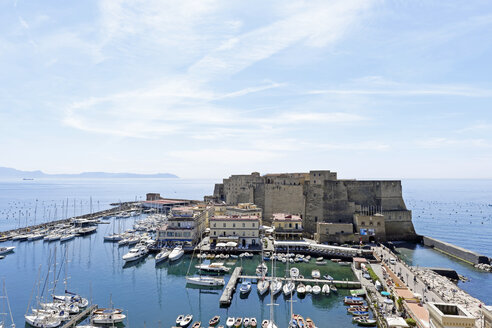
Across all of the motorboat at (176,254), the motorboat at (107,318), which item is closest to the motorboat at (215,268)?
the motorboat at (176,254)

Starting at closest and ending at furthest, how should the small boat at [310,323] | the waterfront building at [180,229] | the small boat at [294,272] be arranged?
the small boat at [310,323] < the small boat at [294,272] < the waterfront building at [180,229]

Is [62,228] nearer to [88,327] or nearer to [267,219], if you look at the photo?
[267,219]

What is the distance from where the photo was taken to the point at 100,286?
3488 cm

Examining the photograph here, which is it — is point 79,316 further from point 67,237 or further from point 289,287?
point 67,237

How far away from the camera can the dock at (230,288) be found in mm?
30058

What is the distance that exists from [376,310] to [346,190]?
32355mm

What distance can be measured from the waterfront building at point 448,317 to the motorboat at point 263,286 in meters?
18.4

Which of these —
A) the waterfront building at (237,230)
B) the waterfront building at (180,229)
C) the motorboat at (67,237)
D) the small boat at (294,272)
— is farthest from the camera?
the motorboat at (67,237)

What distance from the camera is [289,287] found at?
108ft

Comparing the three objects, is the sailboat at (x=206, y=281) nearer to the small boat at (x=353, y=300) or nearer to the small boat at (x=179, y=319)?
the small boat at (x=179, y=319)

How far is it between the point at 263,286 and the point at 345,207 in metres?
29.9

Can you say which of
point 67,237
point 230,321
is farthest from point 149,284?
point 67,237

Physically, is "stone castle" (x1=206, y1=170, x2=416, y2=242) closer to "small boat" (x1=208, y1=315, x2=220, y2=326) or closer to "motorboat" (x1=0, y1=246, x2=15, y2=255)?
"small boat" (x1=208, y1=315, x2=220, y2=326)

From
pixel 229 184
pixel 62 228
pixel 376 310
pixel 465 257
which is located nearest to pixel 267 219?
pixel 229 184
